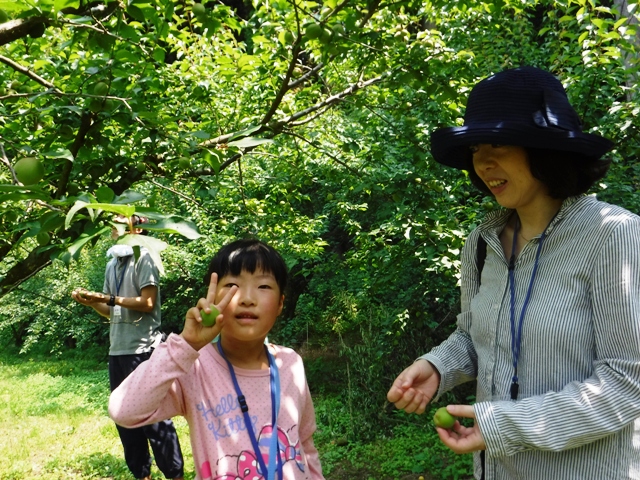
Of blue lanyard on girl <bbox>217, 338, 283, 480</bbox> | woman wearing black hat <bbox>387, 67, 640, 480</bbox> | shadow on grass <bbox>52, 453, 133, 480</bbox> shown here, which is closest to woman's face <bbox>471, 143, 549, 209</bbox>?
woman wearing black hat <bbox>387, 67, 640, 480</bbox>

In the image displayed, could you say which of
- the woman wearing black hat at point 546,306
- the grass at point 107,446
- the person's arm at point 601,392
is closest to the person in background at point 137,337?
the grass at point 107,446

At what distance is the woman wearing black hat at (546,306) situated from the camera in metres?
1.11

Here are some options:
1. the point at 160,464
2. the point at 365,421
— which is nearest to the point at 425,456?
the point at 365,421

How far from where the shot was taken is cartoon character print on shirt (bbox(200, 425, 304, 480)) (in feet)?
4.55

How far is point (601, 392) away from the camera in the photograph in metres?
1.10

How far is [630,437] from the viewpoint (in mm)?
1153

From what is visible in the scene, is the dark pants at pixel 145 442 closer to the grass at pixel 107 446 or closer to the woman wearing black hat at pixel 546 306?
the grass at pixel 107 446

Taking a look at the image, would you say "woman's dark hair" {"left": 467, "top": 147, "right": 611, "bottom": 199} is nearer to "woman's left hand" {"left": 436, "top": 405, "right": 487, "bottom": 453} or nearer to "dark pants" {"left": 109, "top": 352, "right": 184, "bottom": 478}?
"woman's left hand" {"left": 436, "top": 405, "right": 487, "bottom": 453}

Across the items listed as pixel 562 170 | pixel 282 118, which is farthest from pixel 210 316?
pixel 282 118

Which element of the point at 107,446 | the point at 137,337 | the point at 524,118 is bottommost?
the point at 107,446

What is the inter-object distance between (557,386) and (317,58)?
8.22 feet

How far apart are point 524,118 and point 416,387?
70cm

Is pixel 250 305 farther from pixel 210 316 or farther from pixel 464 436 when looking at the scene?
pixel 464 436

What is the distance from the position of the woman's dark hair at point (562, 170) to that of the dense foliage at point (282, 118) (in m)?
0.61
